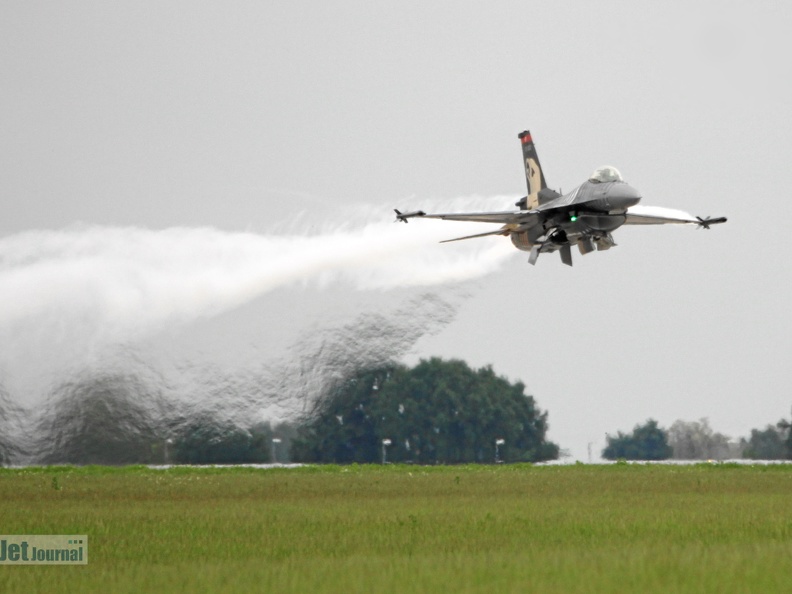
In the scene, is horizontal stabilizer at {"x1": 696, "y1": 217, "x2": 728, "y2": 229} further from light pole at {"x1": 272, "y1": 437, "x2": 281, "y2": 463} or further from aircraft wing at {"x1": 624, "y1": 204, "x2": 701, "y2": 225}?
light pole at {"x1": 272, "y1": 437, "x2": 281, "y2": 463}

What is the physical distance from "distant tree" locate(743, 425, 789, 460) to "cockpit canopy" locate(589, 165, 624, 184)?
5180 cm

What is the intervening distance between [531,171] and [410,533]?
82.4 ft

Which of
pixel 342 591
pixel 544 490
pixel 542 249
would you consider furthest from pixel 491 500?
pixel 342 591

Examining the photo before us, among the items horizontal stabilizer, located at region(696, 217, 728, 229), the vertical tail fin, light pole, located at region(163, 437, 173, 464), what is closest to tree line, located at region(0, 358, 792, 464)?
light pole, located at region(163, 437, 173, 464)

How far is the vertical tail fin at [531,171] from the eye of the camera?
4925 centimetres

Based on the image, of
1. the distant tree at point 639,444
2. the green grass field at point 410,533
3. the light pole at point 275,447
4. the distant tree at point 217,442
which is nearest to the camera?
the green grass field at point 410,533

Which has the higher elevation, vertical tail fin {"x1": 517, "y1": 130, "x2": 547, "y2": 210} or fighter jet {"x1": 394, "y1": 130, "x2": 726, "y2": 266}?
vertical tail fin {"x1": 517, "y1": 130, "x2": 547, "y2": 210}

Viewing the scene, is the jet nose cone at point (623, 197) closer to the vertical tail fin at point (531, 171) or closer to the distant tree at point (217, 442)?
the vertical tail fin at point (531, 171)

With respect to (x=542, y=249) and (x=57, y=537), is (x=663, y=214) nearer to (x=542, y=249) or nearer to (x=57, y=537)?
(x=542, y=249)

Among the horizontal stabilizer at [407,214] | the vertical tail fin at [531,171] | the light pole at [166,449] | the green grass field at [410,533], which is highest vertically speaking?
the vertical tail fin at [531,171]

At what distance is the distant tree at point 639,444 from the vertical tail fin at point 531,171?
60.3m

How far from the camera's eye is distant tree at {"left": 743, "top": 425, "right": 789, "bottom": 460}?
302ft

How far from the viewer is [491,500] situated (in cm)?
3944

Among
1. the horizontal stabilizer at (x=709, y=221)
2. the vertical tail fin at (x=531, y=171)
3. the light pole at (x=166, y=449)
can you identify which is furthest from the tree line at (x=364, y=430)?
the horizontal stabilizer at (x=709, y=221)
